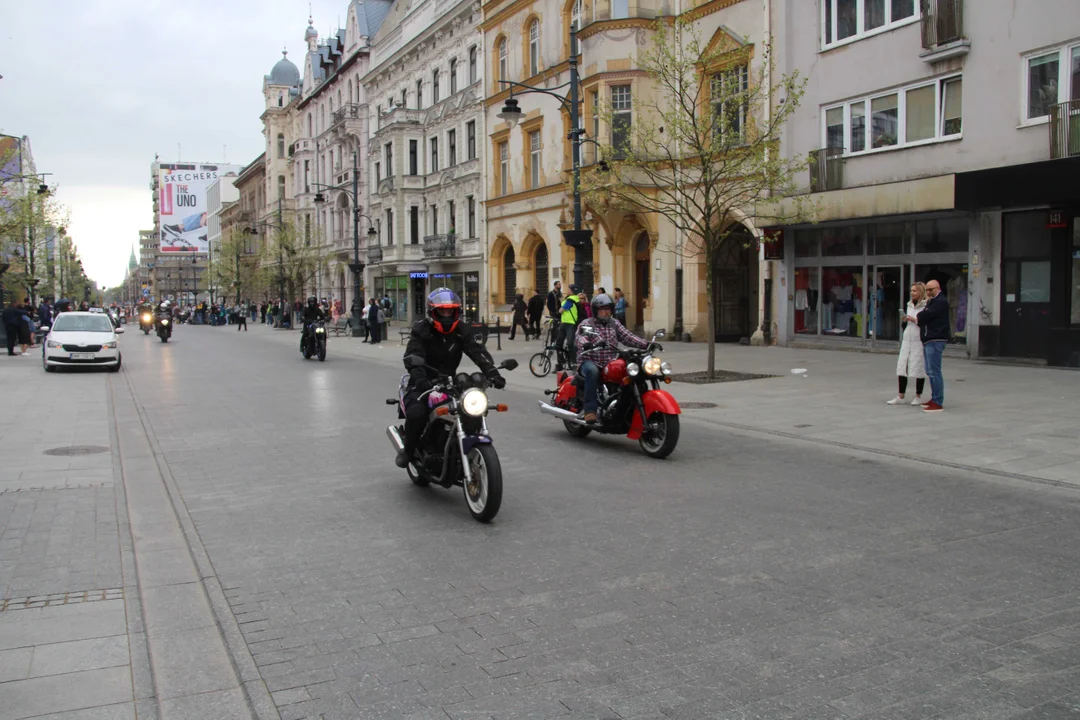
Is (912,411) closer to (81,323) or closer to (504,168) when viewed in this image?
(81,323)

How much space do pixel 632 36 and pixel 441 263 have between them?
18.9 meters

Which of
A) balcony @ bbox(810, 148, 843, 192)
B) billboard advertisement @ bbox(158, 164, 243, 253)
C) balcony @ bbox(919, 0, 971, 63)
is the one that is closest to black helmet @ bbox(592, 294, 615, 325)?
balcony @ bbox(919, 0, 971, 63)

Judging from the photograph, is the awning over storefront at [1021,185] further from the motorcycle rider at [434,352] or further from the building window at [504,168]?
the building window at [504,168]

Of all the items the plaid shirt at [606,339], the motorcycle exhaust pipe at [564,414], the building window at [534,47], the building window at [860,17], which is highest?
the building window at [534,47]

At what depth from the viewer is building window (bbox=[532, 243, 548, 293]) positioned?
3588cm

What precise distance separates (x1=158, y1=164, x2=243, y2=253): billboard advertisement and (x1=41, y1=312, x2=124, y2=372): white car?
112 meters

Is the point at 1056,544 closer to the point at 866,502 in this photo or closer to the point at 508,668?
the point at 866,502

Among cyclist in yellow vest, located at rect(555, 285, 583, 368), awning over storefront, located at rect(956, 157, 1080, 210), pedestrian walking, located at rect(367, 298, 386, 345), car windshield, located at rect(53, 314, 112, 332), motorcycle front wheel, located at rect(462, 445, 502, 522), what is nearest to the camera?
motorcycle front wheel, located at rect(462, 445, 502, 522)

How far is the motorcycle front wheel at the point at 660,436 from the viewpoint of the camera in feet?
29.7

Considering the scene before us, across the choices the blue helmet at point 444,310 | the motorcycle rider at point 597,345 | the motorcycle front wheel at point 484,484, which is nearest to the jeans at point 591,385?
the motorcycle rider at point 597,345

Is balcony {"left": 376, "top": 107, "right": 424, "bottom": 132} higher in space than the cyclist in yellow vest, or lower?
higher

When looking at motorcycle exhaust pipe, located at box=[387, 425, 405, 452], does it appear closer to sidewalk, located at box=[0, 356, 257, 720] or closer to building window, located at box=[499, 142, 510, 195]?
sidewalk, located at box=[0, 356, 257, 720]

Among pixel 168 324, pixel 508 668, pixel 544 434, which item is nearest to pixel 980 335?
pixel 544 434

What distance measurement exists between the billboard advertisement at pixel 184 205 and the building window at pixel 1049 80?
12416 cm
